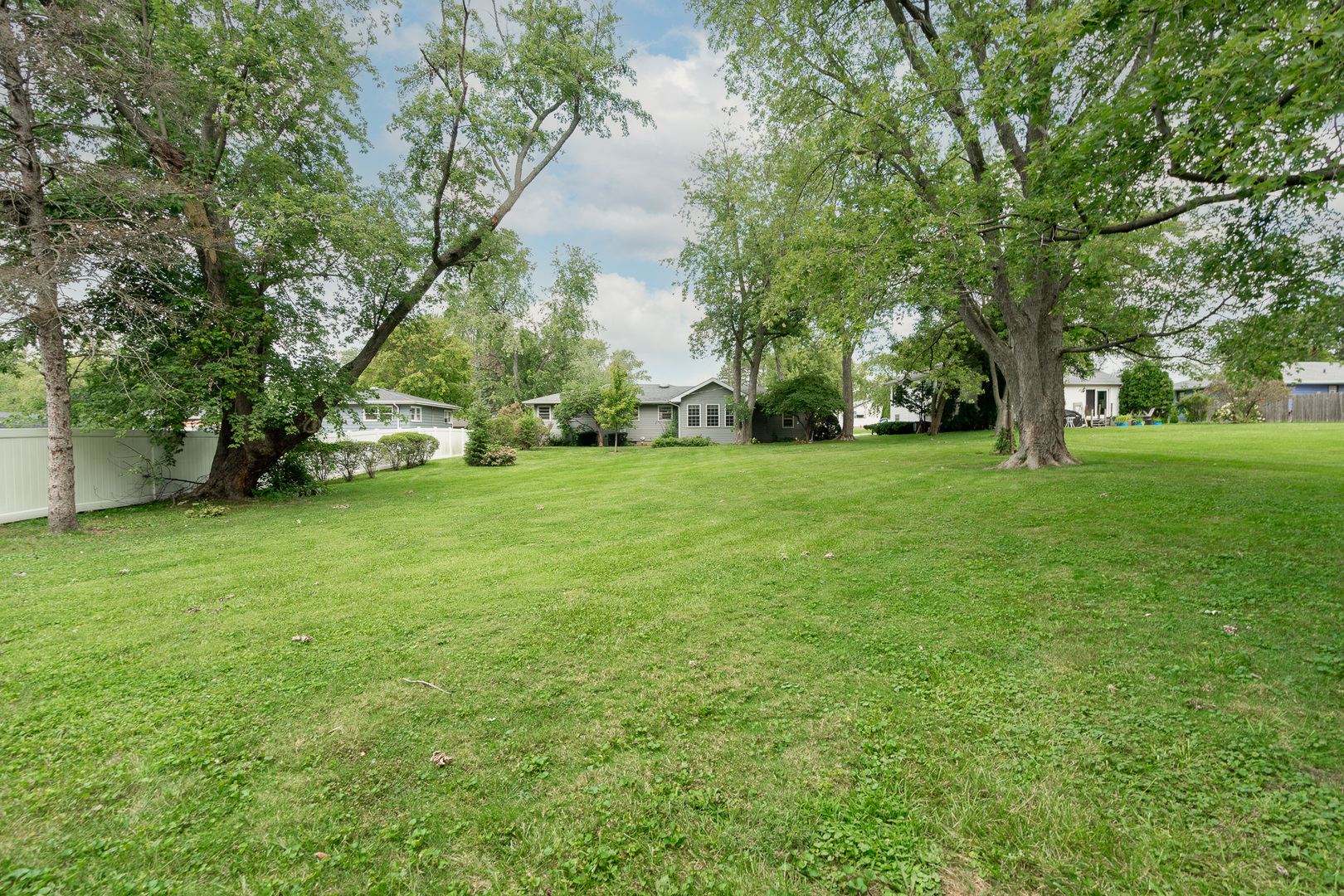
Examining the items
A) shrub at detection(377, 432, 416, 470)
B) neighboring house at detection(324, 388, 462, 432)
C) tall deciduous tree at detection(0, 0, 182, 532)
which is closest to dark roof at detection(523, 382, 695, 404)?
neighboring house at detection(324, 388, 462, 432)

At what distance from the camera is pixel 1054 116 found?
700cm

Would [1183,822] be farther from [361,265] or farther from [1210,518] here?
[361,265]

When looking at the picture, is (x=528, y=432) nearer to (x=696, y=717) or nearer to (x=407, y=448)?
(x=407, y=448)

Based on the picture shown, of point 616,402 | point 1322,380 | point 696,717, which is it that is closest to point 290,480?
point 696,717

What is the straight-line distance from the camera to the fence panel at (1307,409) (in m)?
28.9

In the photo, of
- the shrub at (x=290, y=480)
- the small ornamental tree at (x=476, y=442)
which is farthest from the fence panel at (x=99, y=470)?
the small ornamental tree at (x=476, y=442)

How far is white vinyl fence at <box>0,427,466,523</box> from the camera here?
328 inches

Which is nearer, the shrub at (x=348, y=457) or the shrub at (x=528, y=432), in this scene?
the shrub at (x=348, y=457)

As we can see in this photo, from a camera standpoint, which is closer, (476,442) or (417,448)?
(417,448)

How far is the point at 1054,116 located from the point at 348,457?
17.8 m

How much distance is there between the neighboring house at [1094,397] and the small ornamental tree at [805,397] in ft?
68.3

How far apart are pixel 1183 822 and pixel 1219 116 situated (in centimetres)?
588

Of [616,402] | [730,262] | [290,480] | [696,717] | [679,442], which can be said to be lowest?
[696,717]

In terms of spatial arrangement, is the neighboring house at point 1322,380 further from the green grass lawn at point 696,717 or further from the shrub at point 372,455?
the shrub at point 372,455
